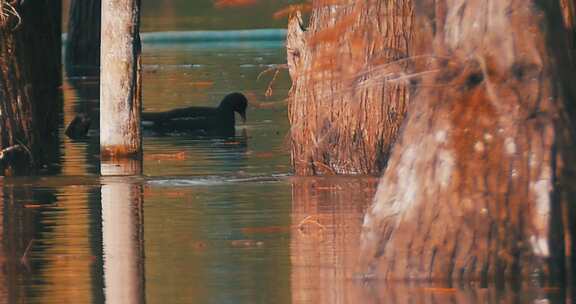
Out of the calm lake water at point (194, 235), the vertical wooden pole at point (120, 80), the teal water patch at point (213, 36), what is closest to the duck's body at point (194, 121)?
the calm lake water at point (194, 235)

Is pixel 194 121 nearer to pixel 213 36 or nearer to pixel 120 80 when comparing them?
pixel 120 80

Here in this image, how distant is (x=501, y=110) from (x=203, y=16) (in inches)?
2386

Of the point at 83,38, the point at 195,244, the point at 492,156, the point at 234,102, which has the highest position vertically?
the point at 83,38

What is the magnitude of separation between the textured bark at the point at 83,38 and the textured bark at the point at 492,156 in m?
29.6

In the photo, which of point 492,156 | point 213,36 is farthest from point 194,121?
point 213,36

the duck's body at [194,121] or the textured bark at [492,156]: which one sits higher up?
the duck's body at [194,121]

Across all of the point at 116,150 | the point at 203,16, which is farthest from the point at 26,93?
the point at 203,16

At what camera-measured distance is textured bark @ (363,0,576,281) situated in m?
10.7

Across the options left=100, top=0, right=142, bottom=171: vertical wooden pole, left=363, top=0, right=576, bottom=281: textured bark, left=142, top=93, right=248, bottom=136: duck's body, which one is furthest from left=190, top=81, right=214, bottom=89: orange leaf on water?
left=363, top=0, right=576, bottom=281: textured bark

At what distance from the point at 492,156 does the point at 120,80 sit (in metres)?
8.98

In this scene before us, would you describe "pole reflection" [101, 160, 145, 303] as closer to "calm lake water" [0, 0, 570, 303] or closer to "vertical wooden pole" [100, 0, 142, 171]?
"calm lake water" [0, 0, 570, 303]

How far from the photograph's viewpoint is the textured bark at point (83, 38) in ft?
132

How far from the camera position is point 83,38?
41312 millimetres

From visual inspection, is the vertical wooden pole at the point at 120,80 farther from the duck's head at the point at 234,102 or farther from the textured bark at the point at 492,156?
the textured bark at the point at 492,156
